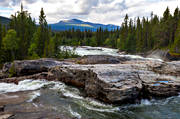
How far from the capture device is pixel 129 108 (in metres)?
11.4

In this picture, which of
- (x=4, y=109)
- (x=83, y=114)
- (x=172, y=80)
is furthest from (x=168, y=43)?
(x=4, y=109)

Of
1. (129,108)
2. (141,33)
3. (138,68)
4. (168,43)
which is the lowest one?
(129,108)

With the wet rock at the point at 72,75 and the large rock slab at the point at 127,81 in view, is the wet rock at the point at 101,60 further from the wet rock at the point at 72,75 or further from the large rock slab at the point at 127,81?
the large rock slab at the point at 127,81

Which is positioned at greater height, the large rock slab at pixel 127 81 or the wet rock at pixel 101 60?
the wet rock at pixel 101 60

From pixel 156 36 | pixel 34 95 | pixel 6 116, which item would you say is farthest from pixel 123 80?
pixel 156 36

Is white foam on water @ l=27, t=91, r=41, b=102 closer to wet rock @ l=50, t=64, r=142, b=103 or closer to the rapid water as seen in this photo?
the rapid water

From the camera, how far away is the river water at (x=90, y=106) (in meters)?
10.2

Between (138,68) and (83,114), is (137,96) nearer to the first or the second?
(138,68)

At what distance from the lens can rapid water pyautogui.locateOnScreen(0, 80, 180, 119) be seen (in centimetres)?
1024

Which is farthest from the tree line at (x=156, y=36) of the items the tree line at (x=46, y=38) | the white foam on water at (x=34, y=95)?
the white foam on water at (x=34, y=95)

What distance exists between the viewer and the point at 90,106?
455 inches

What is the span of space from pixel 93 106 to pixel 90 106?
Answer: 25 cm

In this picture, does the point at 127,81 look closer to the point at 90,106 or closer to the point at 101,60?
the point at 90,106

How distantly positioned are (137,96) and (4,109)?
10844 millimetres
